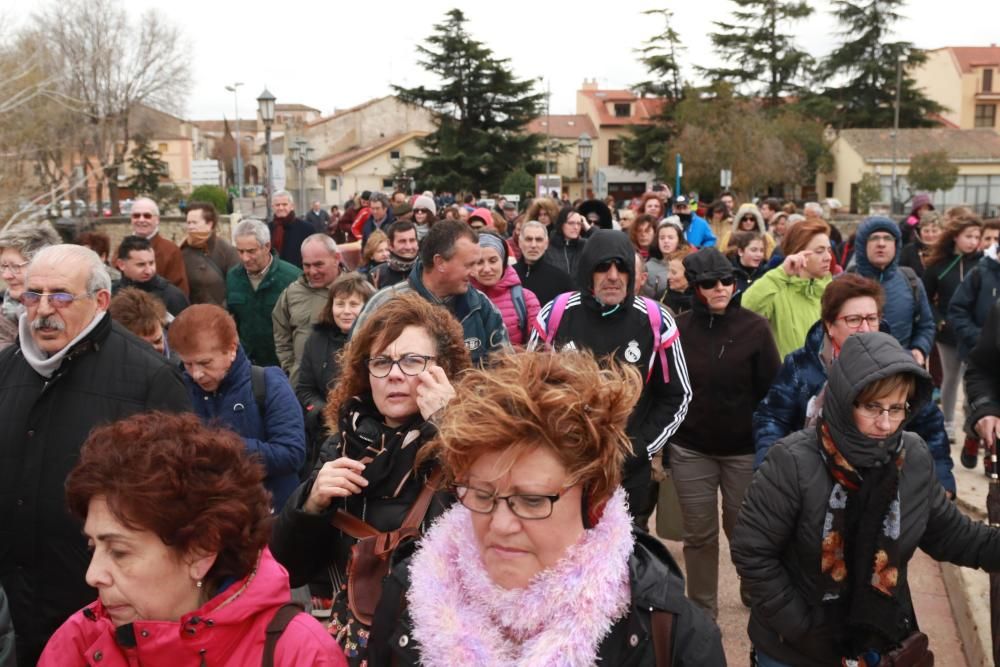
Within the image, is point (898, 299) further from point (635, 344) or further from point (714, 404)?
point (635, 344)

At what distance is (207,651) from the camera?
2174 mm

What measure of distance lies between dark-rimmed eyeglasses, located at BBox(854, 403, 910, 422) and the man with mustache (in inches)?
63.3

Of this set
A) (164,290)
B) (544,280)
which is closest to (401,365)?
(164,290)

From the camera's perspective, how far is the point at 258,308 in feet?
23.7

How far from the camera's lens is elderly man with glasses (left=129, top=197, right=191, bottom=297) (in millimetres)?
7684

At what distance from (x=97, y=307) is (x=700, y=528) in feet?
10.6

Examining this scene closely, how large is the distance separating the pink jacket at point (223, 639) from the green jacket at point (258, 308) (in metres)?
5.10

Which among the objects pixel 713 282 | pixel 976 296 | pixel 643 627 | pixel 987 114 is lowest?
pixel 643 627

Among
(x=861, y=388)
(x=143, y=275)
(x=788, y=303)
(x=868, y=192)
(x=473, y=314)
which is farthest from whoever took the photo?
(x=868, y=192)

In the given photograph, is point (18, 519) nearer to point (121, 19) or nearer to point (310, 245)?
point (310, 245)

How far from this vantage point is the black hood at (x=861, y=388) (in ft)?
9.69

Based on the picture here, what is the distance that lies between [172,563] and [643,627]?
1.10 meters

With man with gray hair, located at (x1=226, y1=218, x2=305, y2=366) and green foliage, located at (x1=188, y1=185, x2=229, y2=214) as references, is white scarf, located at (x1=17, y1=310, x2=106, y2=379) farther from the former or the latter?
green foliage, located at (x1=188, y1=185, x2=229, y2=214)

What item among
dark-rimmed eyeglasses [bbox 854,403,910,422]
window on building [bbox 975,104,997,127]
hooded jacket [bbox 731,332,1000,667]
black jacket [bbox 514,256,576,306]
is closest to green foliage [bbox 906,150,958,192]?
window on building [bbox 975,104,997,127]
